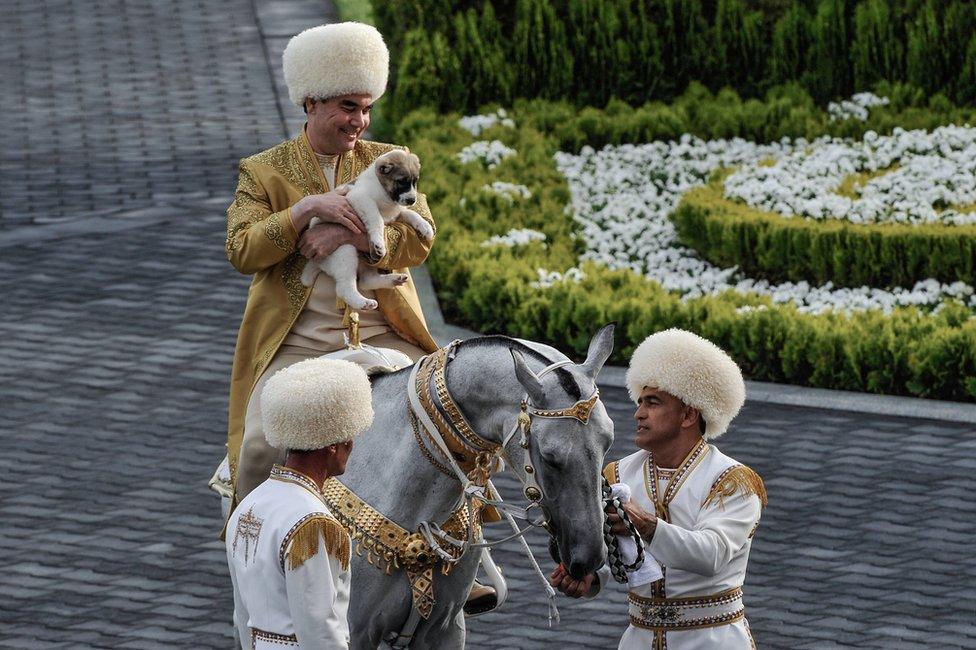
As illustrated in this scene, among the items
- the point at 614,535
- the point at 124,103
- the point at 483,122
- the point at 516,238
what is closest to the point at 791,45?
the point at 483,122

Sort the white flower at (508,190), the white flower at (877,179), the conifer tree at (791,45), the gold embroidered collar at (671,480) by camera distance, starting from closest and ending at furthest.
Answer: the gold embroidered collar at (671,480) < the white flower at (877,179) < the white flower at (508,190) < the conifer tree at (791,45)

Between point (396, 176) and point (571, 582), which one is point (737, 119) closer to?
point (396, 176)

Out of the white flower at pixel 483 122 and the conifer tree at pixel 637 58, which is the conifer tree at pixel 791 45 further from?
the white flower at pixel 483 122

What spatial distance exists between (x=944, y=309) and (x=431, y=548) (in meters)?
7.60

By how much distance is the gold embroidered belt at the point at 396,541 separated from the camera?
20.0 ft

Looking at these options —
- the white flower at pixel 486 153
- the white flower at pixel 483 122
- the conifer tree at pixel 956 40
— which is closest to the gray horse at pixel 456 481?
the white flower at pixel 486 153

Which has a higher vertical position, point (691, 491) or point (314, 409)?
point (314, 409)

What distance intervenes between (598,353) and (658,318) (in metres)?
7.40

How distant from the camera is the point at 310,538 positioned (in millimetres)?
5262

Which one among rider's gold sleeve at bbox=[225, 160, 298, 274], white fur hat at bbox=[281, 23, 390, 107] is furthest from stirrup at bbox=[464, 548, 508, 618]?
white fur hat at bbox=[281, 23, 390, 107]

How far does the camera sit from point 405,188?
657cm

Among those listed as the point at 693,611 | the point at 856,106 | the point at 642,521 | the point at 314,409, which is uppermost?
the point at 314,409

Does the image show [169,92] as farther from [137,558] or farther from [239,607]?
[239,607]

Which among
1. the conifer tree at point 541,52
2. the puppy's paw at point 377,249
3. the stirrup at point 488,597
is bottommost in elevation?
the conifer tree at point 541,52
